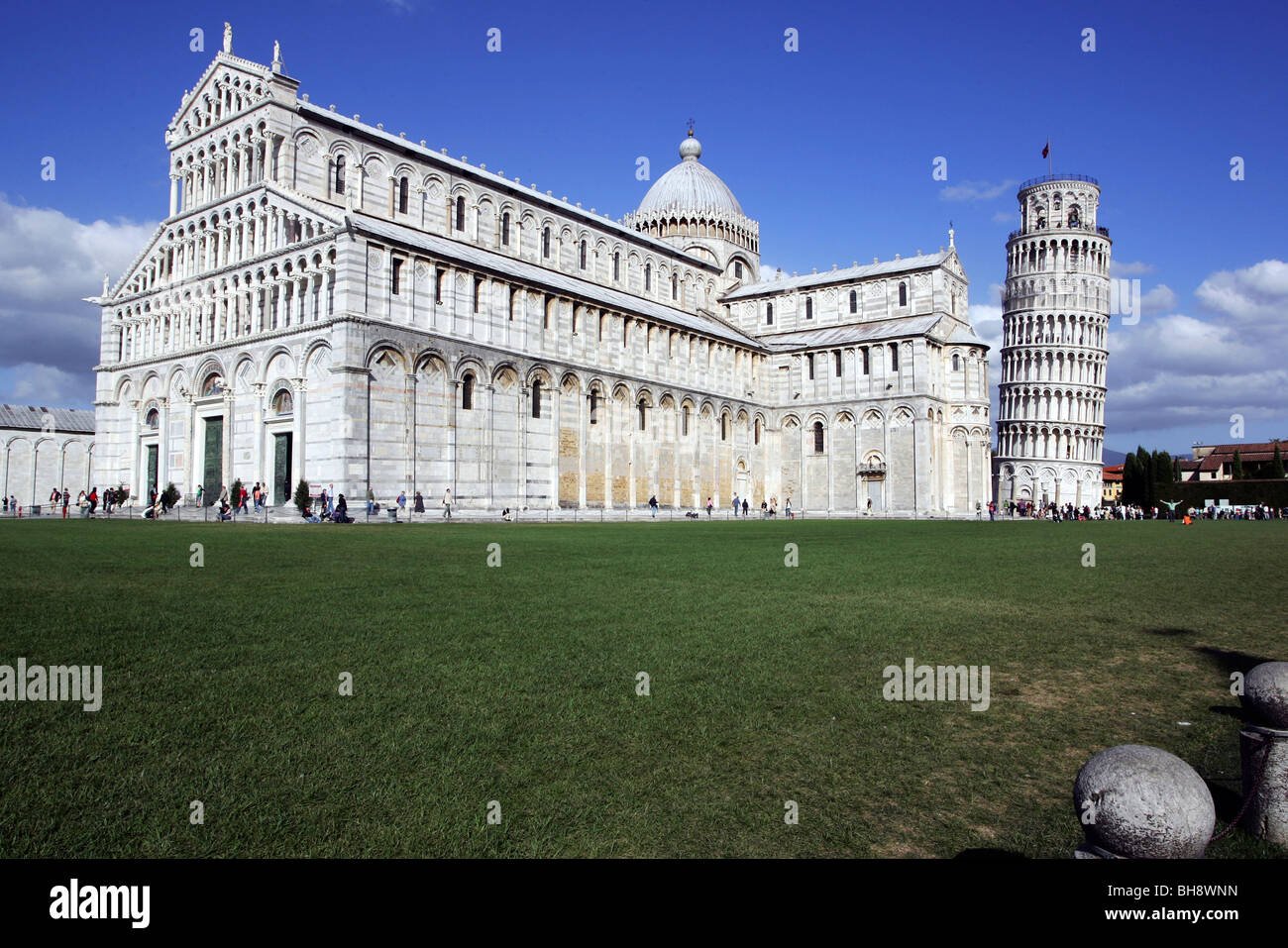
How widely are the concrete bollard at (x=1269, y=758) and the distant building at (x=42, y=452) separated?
6723 cm

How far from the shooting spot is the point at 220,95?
4306 centimetres

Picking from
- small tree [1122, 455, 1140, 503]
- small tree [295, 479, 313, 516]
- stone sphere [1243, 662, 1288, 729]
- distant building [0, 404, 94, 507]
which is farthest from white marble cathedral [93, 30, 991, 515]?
small tree [1122, 455, 1140, 503]

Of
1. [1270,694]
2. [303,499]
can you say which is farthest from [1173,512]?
[1270,694]

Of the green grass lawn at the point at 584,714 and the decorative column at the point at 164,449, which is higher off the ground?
the decorative column at the point at 164,449

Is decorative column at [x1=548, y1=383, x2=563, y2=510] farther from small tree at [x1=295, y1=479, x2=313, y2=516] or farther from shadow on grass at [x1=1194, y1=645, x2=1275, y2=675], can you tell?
shadow on grass at [x1=1194, y1=645, x2=1275, y2=675]

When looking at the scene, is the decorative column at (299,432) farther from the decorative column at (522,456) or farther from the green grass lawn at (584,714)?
the green grass lawn at (584,714)

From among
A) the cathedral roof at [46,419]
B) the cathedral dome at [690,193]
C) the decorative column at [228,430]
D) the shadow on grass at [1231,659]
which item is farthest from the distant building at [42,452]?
the shadow on grass at [1231,659]

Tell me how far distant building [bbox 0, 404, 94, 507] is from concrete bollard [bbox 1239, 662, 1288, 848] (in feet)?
221

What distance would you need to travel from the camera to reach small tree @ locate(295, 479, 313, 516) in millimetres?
34938

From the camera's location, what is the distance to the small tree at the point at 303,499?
34.9m

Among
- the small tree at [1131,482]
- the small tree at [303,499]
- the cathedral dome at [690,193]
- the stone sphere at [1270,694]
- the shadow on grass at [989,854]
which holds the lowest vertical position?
the shadow on grass at [989,854]

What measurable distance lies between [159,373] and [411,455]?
17235 millimetres

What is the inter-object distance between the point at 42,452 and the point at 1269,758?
71939 millimetres
